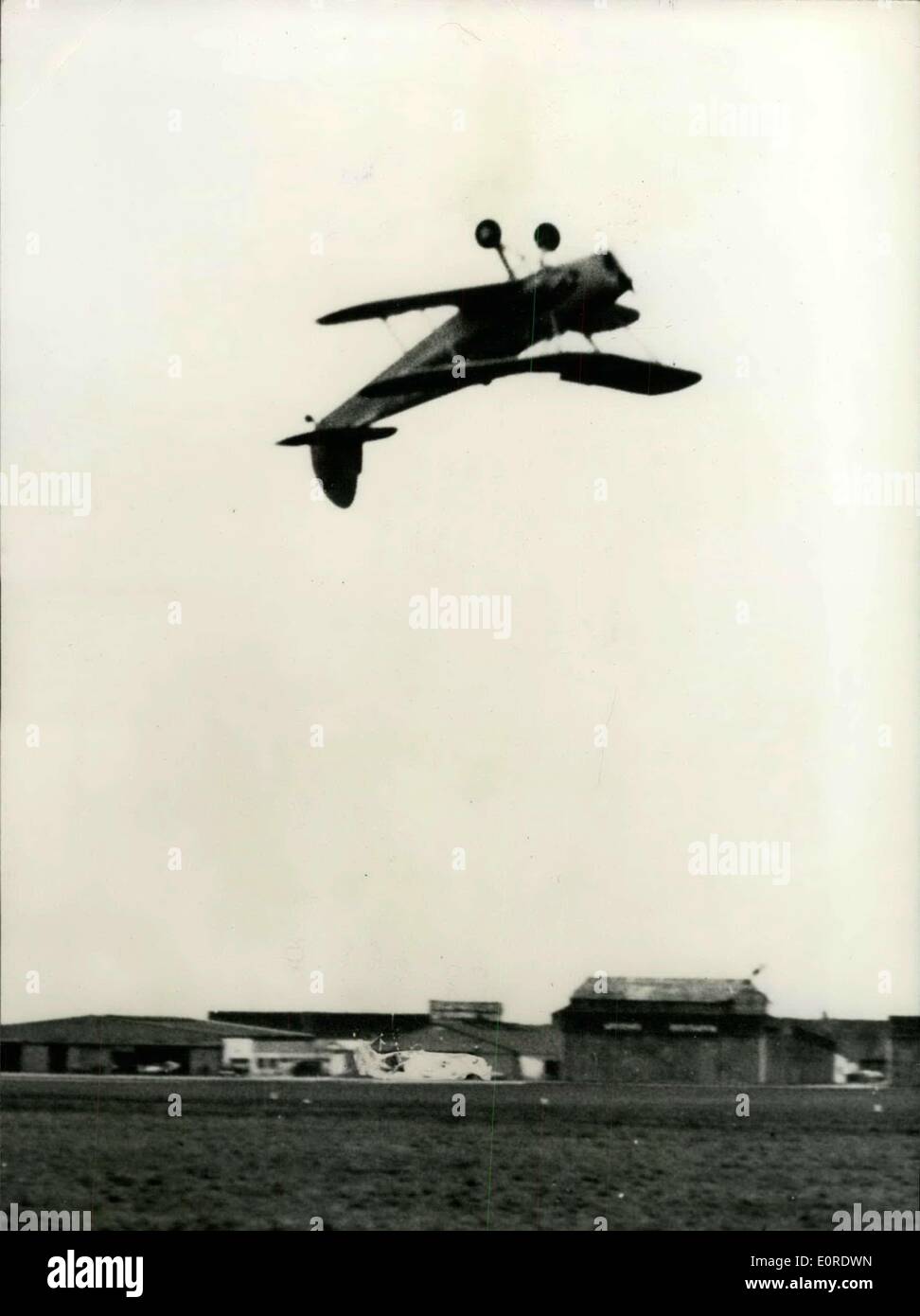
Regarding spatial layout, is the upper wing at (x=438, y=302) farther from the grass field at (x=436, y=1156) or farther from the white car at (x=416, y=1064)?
the grass field at (x=436, y=1156)

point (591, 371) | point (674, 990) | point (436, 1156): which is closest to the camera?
point (436, 1156)

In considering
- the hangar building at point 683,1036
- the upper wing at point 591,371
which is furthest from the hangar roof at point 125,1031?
the upper wing at point 591,371

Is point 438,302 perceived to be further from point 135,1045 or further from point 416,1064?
point 135,1045

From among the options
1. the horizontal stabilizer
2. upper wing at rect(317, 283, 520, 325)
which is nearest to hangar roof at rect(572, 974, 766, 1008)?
the horizontal stabilizer

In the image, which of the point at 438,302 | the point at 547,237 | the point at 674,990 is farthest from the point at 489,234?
the point at 674,990
